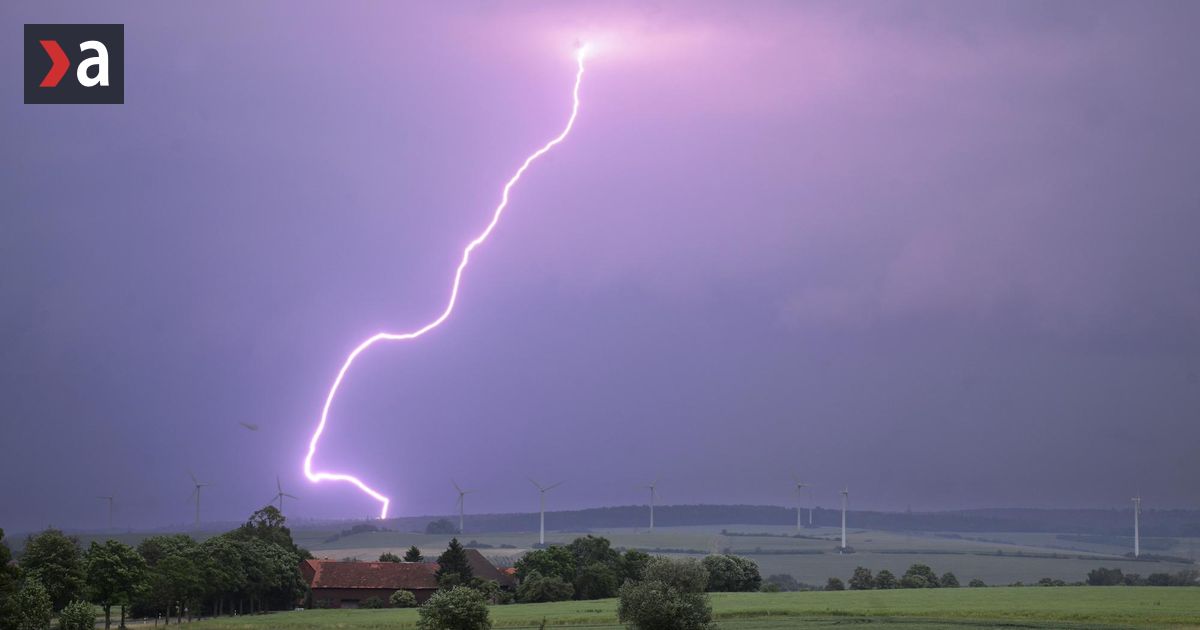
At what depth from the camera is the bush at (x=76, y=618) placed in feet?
222

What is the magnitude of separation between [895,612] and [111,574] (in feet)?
153

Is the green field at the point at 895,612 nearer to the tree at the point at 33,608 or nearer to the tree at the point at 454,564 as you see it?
the tree at the point at 33,608

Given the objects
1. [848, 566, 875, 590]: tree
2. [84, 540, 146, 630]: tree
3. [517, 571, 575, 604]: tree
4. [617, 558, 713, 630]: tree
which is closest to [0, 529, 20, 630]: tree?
[84, 540, 146, 630]: tree

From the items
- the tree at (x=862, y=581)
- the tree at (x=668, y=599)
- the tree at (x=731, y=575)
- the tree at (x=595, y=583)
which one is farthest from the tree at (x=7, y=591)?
the tree at (x=862, y=581)

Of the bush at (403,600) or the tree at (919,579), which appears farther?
the tree at (919,579)

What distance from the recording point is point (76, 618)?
6806 cm

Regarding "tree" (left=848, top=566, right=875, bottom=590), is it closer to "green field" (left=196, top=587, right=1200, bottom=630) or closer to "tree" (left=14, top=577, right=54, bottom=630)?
"green field" (left=196, top=587, right=1200, bottom=630)

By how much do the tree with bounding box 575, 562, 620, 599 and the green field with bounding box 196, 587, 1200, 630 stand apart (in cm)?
1277

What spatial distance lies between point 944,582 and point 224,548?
7820cm

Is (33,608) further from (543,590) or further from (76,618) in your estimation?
(543,590)

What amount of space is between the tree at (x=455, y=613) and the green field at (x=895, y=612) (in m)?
6.18

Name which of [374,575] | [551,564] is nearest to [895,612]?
[551,564]

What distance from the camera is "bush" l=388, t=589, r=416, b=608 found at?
101438mm

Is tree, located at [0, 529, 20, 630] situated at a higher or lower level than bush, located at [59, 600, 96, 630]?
higher
